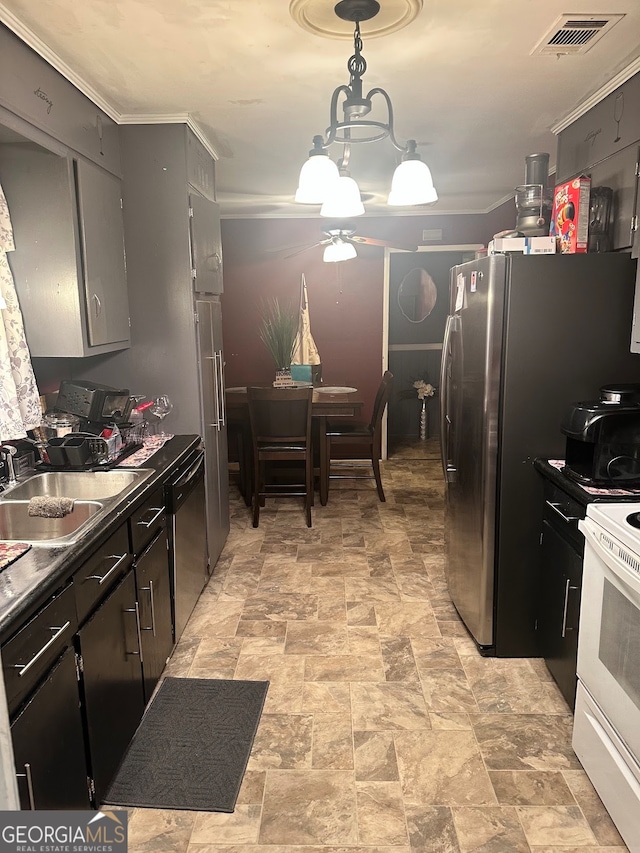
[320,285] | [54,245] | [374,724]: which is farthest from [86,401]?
[320,285]

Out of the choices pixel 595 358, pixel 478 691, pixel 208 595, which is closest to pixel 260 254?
pixel 208 595

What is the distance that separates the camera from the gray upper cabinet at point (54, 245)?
242 cm

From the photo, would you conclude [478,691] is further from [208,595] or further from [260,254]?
[260,254]

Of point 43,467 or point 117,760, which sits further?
point 43,467

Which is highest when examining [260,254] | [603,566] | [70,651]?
[260,254]

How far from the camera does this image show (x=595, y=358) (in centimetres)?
250

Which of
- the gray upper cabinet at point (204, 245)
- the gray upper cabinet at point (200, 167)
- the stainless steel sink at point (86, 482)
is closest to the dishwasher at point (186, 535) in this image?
the stainless steel sink at point (86, 482)

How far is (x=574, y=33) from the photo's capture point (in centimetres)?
212

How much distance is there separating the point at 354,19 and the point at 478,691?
2462 mm

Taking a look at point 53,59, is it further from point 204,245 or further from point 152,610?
point 152,610

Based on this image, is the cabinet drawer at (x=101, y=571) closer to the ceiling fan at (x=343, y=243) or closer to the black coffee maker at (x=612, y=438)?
the black coffee maker at (x=612, y=438)

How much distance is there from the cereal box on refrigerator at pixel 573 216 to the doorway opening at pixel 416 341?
4243 millimetres

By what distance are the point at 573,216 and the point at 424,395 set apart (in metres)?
4.46

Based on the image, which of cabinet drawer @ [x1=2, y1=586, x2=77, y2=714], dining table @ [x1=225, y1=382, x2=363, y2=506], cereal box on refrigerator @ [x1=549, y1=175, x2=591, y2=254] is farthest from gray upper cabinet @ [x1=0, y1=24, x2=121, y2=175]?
dining table @ [x1=225, y1=382, x2=363, y2=506]
